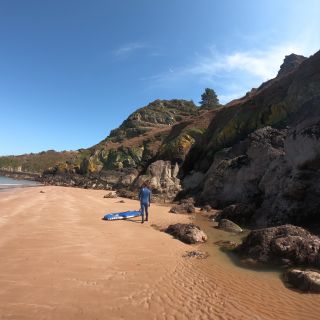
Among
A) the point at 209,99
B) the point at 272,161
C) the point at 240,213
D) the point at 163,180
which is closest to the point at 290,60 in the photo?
the point at 209,99

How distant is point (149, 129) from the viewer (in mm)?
83875

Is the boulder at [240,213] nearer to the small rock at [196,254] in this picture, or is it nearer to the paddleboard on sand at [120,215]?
the paddleboard on sand at [120,215]

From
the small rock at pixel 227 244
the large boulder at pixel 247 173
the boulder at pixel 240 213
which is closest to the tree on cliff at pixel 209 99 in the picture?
Answer: the large boulder at pixel 247 173

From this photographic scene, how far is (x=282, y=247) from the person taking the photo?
8.99 metres

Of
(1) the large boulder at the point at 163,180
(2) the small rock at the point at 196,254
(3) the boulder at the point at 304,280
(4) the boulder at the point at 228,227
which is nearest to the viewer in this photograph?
(3) the boulder at the point at 304,280

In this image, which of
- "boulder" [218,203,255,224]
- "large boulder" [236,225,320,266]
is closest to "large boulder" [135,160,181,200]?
"boulder" [218,203,255,224]

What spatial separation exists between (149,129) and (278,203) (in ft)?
228

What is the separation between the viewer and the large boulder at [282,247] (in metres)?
8.55

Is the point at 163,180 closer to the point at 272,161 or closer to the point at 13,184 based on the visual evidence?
the point at 272,161

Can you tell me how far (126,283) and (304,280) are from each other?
12.7 feet

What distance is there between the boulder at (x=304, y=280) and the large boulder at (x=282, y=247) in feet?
3.85

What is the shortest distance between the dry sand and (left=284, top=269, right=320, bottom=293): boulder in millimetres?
270

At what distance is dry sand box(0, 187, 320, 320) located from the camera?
5.42 m

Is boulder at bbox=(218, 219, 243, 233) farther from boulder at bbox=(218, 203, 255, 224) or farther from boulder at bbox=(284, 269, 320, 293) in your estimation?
boulder at bbox=(284, 269, 320, 293)
